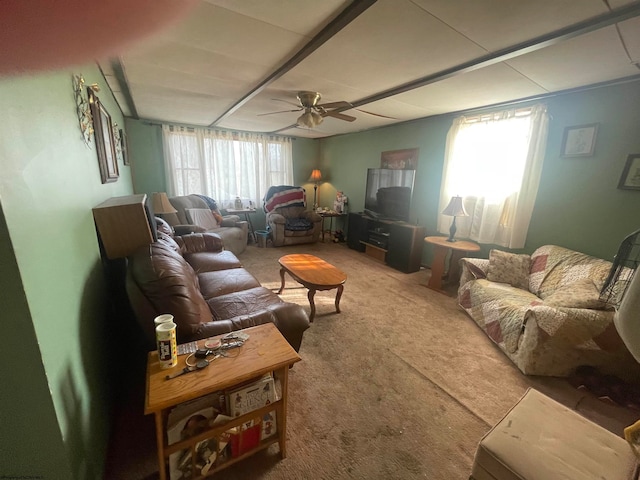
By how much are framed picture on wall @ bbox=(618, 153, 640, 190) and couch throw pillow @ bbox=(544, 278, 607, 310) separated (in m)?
0.90

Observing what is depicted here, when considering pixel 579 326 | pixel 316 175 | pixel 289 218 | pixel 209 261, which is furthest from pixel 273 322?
pixel 316 175

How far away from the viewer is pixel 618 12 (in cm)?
130

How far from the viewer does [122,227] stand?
1.54 m

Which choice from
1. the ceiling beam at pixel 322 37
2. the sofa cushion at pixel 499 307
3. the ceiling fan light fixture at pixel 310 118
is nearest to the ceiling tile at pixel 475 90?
the ceiling fan light fixture at pixel 310 118

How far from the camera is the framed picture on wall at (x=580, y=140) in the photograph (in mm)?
2342

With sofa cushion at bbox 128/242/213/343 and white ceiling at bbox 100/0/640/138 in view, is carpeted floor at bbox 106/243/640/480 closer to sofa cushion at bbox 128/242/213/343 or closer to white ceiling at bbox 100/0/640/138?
sofa cushion at bbox 128/242/213/343

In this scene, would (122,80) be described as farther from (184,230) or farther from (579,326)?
(579,326)

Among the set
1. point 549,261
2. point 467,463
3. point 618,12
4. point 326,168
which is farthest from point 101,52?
point 326,168

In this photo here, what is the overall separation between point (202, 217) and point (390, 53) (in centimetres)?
358

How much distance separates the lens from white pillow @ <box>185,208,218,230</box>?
4.13 m

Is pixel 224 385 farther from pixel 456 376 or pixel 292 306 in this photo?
pixel 456 376

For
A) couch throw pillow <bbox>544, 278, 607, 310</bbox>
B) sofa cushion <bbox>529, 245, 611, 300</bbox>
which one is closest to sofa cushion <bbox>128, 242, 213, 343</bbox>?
couch throw pillow <bbox>544, 278, 607, 310</bbox>

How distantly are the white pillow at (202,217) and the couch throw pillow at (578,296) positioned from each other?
4.36m

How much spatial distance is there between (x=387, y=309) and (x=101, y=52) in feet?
9.92
